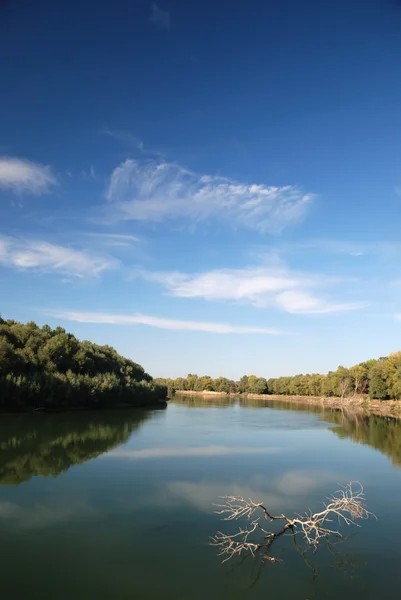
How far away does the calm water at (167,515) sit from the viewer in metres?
8.80

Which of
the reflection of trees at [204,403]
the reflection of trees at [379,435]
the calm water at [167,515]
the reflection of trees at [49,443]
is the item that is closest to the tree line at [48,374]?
the reflection of trees at [49,443]

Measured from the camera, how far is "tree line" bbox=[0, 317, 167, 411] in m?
44.3

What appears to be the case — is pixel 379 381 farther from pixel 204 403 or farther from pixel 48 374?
pixel 48 374

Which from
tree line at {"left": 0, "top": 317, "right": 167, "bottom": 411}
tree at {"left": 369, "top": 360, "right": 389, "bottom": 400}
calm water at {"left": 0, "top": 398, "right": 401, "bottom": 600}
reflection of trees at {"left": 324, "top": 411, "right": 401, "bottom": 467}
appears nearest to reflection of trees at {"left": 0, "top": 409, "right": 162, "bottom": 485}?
calm water at {"left": 0, "top": 398, "right": 401, "bottom": 600}

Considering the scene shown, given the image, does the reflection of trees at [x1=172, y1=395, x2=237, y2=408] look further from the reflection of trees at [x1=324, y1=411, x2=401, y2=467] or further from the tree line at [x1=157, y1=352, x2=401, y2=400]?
the reflection of trees at [x1=324, y1=411, x2=401, y2=467]

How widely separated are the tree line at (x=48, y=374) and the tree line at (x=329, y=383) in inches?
1819

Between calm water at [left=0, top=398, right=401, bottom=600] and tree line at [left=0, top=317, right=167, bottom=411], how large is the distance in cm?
1623

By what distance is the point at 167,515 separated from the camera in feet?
43.4

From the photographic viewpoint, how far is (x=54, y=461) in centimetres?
2114

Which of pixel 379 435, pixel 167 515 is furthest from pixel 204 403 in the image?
pixel 167 515

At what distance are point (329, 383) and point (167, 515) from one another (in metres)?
94.7

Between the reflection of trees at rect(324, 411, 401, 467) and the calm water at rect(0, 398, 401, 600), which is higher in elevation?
the reflection of trees at rect(324, 411, 401, 467)

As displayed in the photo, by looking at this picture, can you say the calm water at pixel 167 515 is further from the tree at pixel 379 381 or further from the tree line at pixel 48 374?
the tree at pixel 379 381

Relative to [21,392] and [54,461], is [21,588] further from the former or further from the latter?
[21,392]
